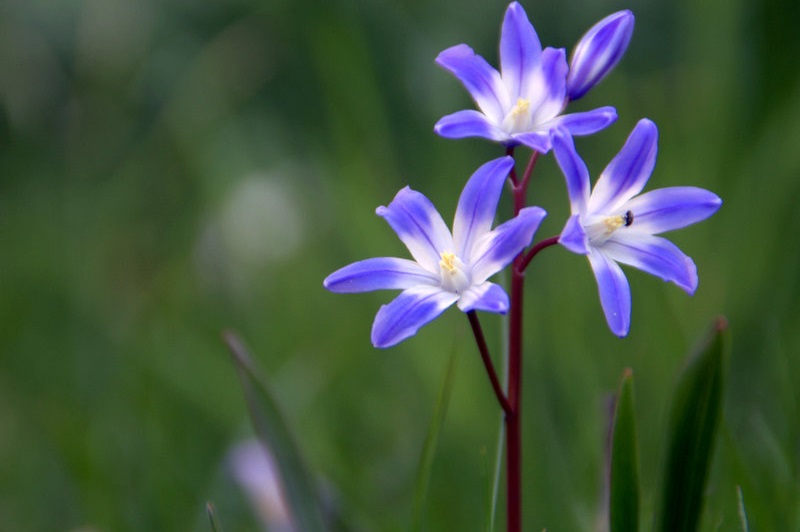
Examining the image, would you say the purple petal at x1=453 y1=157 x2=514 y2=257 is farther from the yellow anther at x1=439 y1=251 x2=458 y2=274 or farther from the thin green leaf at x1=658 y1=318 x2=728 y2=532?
the thin green leaf at x1=658 y1=318 x2=728 y2=532

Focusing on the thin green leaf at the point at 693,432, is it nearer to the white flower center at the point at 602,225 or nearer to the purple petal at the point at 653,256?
the purple petal at the point at 653,256

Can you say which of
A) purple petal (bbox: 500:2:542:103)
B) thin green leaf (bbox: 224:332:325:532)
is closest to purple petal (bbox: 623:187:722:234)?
purple petal (bbox: 500:2:542:103)

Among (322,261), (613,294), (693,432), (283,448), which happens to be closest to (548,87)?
(613,294)

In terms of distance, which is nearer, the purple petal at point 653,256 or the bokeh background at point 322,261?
the purple petal at point 653,256

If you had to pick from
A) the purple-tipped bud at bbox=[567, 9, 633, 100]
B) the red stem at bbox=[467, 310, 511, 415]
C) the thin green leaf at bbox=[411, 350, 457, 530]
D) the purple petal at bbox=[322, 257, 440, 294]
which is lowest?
the thin green leaf at bbox=[411, 350, 457, 530]

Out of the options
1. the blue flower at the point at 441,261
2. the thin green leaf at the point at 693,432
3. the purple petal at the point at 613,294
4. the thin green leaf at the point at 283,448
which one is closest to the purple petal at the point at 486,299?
the blue flower at the point at 441,261

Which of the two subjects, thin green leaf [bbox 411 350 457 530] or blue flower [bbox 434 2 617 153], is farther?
thin green leaf [bbox 411 350 457 530]
